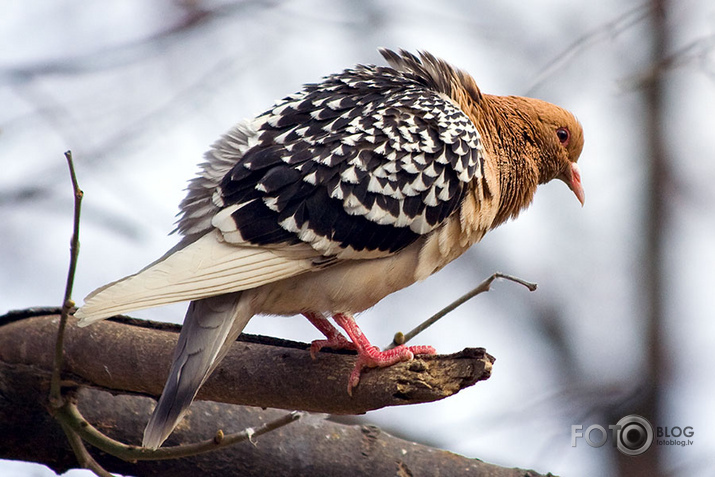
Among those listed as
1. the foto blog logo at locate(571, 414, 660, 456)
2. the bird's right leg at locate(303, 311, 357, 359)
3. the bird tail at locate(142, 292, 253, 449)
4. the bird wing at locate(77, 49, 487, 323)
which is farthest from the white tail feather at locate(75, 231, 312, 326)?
the foto blog logo at locate(571, 414, 660, 456)

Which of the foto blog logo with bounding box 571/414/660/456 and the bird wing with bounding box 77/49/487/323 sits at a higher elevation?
the bird wing with bounding box 77/49/487/323

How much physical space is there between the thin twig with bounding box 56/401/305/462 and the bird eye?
3.00 metres

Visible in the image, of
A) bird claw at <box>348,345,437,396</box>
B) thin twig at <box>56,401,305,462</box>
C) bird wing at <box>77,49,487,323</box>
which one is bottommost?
thin twig at <box>56,401,305,462</box>

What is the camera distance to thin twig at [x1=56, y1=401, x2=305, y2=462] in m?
3.28

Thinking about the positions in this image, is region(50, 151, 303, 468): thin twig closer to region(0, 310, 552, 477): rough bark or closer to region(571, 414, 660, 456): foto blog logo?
region(0, 310, 552, 477): rough bark

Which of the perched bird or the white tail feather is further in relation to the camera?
the perched bird

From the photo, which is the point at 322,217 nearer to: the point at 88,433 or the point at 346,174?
the point at 346,174

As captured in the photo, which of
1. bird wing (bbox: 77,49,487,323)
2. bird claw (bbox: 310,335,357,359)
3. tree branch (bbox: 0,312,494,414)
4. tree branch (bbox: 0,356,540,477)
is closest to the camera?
tree branch (bbox: 0,312,494,414)

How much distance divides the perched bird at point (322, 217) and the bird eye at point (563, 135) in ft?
2.78

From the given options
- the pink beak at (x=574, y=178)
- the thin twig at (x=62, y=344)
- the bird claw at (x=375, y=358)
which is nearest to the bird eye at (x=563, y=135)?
the pink beak at (x=574, y=178)

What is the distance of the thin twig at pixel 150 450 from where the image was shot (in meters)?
3.28

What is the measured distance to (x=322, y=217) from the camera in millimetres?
4207

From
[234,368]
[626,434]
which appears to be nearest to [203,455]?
[234,368]

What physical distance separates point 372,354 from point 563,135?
2.44 meters
